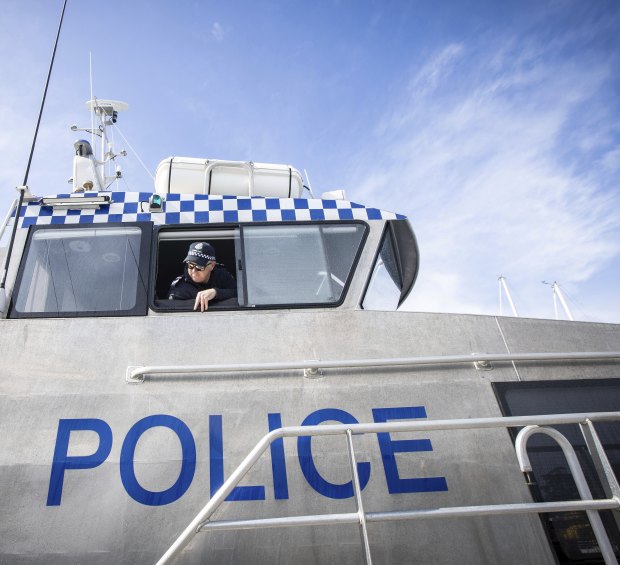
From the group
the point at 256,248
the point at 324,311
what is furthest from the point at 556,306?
the point at 256,248

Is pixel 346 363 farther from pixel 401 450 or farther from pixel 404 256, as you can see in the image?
pixel 404 256

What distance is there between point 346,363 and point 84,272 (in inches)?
68.7

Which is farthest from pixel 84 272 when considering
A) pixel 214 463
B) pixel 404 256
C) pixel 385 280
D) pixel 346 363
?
pixel 404 256

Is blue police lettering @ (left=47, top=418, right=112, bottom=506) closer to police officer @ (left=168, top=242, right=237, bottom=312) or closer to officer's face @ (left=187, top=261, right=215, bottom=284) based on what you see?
police officer @ (left=168, top=242, right=237, bottom=312)

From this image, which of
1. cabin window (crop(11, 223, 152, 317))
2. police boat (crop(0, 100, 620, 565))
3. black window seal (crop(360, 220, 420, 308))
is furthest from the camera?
black window seal (crop(360, 220, 420, 308))

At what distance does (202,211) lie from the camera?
311 centimetres

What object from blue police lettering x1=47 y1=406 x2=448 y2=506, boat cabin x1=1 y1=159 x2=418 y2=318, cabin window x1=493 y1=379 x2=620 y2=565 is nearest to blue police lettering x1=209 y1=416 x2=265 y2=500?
blue police lettering x1=47 y1=406 x2=448 y2=506

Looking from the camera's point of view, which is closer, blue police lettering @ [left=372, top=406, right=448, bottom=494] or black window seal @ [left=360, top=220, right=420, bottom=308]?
blue police lettering @ [left=372, top=406, right=448, bottom=494]

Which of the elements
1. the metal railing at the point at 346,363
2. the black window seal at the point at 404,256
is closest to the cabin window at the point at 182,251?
the metal railing at the point at 346,363

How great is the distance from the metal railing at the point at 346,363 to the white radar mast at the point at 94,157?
6.29 ft

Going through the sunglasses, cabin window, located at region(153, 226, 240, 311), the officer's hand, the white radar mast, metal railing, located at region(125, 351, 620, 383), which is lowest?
metal railing, located at region(125, 351, 620, 383)

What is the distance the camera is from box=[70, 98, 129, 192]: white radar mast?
12.0 ft

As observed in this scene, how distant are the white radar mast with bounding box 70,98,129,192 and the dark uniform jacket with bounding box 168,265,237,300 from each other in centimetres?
134

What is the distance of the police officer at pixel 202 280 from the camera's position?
2795 millimetres
